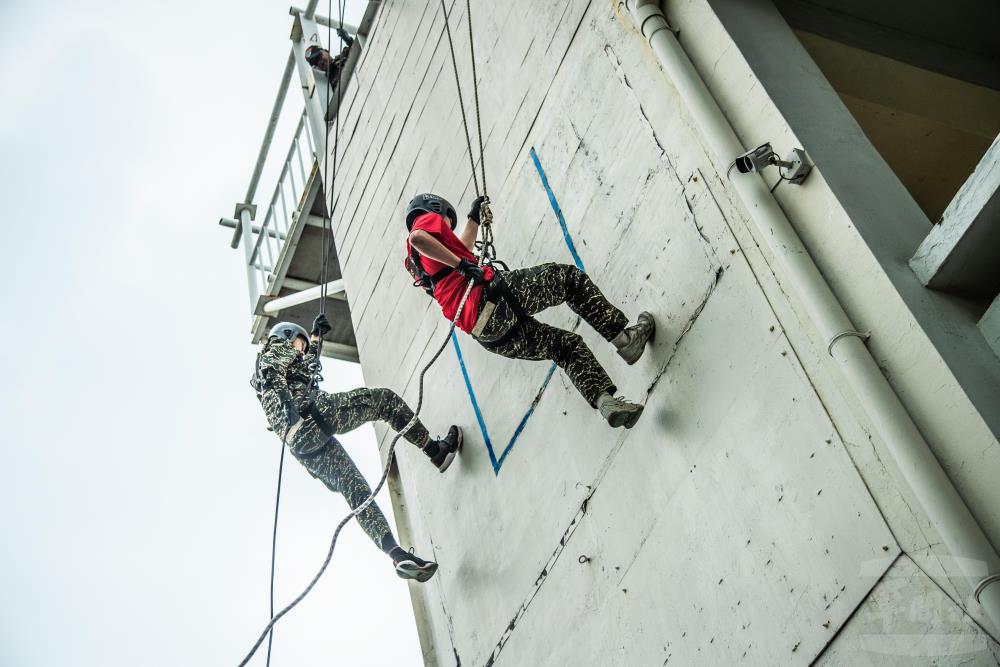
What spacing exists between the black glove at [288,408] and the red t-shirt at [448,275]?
173 centimetres

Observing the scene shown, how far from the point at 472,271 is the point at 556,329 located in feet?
2.21

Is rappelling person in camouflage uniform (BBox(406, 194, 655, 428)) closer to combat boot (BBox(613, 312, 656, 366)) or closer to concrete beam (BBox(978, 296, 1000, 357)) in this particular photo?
combat boot (BBox(613, 312, 656, 366))

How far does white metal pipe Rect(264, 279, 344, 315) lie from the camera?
12.1 meters

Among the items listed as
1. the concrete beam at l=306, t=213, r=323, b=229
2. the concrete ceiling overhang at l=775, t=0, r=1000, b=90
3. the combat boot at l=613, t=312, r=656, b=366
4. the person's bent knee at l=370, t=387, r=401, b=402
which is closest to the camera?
the combat boot at l=613, t=312, r=656, b=366

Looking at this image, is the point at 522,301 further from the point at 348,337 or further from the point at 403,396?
the point at 348,337

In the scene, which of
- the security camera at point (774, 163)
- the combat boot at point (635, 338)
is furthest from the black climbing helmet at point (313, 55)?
the security camera at point (774, 163)

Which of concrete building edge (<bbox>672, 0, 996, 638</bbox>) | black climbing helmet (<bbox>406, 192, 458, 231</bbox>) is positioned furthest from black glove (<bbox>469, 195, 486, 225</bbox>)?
concrete building edge (<bbox>672, 0, 996, 638</bbox>)

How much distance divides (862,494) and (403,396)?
553 cm

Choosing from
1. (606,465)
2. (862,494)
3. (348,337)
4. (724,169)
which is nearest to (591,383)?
(606,465)

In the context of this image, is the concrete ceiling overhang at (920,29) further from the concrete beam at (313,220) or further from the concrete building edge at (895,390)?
the concrete beam at (313,220)

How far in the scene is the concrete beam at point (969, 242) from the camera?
158 inches

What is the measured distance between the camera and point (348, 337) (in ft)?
45.1

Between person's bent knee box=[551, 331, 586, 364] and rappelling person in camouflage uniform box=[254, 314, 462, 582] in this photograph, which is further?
rappelling person in camouflage uniform box=[254, 314, 462, 582]

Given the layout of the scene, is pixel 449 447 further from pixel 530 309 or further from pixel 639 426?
pixel 639 426
